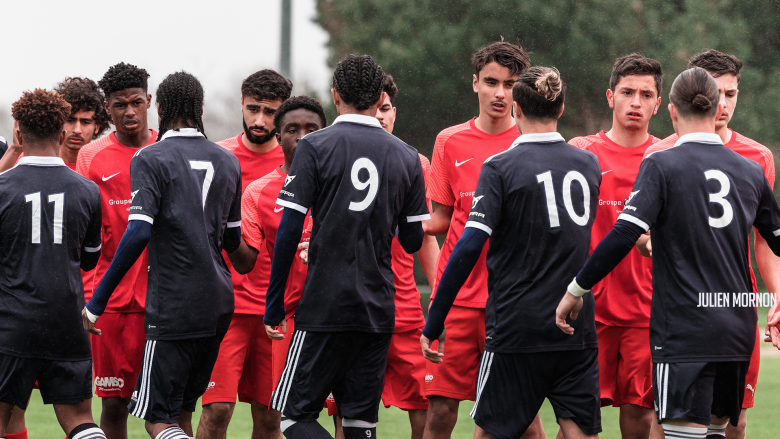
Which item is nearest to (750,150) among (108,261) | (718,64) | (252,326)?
(718,64)

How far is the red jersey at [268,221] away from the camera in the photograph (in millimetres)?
5117

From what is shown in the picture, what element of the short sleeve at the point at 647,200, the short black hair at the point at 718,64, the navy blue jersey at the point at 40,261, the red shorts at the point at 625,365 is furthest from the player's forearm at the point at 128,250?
the short black hair at the point at 718,64

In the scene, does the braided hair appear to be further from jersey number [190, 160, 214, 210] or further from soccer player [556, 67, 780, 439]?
soccer player [556, 67, 780, 439]

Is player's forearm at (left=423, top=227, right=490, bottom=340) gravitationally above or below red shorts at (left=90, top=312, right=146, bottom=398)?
above

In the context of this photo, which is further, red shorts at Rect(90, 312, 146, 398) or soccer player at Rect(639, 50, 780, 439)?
red shorts at Rect(90, 312, 146, 398)

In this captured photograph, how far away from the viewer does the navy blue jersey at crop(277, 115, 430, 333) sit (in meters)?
4.19

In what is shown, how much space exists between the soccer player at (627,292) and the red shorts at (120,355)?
9.22ft

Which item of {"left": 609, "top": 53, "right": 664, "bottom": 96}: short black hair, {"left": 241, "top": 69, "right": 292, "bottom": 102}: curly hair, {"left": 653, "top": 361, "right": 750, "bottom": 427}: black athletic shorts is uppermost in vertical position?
{"left": 609, "top": 53, "right": 664, "bottom": 96}: short black hair

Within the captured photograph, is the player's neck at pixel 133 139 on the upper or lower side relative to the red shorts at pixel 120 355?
upper

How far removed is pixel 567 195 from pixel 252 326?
2396 millimetres

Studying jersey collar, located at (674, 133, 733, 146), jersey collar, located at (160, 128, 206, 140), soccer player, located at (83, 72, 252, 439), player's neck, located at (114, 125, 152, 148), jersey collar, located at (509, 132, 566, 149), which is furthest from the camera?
player's neck, located at (114, 125, 152, 148)

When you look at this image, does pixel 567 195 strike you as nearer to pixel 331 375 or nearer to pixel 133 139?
pixel 331 375

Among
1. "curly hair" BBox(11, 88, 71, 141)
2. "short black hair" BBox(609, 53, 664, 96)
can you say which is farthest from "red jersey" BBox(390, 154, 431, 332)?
"curly hair" BBox(11, 88, 71, 141)

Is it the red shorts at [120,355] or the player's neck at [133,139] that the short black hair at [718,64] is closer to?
the player's neck at [133,139]
